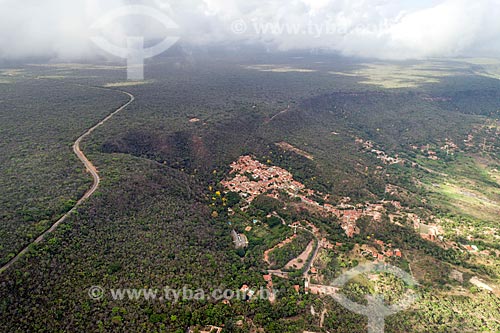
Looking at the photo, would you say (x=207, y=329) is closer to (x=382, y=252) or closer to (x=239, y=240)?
(x=239, y=240)

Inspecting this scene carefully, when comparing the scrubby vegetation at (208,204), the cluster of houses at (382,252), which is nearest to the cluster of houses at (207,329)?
the scrubby vegetation at (208,204)

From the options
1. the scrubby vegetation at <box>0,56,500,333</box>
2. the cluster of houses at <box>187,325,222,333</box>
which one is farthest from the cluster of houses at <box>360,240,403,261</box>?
the cluster of houses at <box>187,325,222,333</box>

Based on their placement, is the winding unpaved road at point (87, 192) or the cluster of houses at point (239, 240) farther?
the cluster of houses at point (239, 240)

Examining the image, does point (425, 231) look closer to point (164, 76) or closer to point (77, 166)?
point (77, 166)

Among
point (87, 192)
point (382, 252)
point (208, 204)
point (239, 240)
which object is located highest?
point (87, 192)

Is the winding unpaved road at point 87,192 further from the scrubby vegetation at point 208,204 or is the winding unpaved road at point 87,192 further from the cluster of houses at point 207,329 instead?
the cluster of houses at point 207,329

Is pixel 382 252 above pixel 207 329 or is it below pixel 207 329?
above

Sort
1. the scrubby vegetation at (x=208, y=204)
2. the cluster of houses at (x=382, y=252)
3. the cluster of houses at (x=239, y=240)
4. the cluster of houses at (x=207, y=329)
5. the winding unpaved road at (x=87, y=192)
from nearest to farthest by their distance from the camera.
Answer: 1. the cluster of houses at (x=207, y=329)
2. the winding unpaved road at (x=87, y=192)
3. the scrubby vegetation at (x=208, y=204)
4. the cluster of houses at (x=382, y=252)
5. the cluster of houses at (x=239, y=240)

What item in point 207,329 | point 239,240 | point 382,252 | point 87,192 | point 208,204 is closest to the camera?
point 207,329

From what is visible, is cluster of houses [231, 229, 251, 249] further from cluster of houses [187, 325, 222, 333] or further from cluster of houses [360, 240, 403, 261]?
cluster of houses [187, 325, 222, 333]

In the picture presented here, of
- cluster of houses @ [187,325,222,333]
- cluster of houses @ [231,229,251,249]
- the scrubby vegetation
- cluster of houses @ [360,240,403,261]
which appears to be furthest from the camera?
cluster of houses @ [231,229,251,249]

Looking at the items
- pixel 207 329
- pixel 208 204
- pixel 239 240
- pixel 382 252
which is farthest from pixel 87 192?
pixel 382 252
